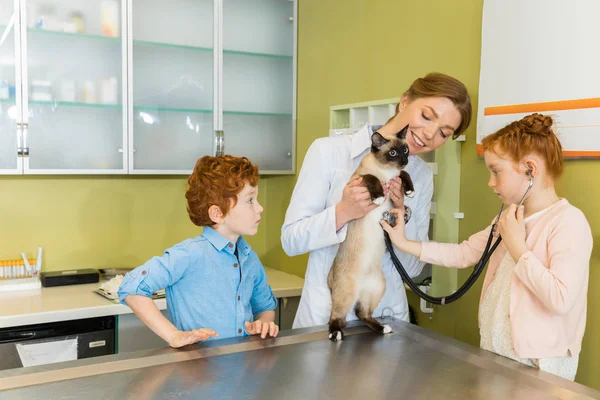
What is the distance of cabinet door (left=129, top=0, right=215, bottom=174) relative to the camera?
9.22ft

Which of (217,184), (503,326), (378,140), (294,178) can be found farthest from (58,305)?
(503,326)

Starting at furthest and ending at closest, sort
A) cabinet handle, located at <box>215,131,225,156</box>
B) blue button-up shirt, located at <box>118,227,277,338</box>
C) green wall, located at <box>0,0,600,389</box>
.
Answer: cabinet handle, located at <box>215,131,225,156</box>, green wall, located at <box>0,0,600,389</box>, blue button-up shirt, located at <box>118,227,277,338</box>

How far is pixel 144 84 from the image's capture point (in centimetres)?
282

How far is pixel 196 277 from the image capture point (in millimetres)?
1528

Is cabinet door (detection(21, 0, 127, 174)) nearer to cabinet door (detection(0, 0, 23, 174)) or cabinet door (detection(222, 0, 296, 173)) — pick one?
cabinet door (detection(0, 0, 23, 174))

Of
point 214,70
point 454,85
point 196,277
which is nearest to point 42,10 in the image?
point 214,70

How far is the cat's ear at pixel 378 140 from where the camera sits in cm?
147

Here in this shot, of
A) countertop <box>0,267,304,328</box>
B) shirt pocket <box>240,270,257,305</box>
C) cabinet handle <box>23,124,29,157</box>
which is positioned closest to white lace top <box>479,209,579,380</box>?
shirt pocket <box>240,270,257,305</box>

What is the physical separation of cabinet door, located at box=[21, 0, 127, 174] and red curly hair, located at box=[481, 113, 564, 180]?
6.30 ft

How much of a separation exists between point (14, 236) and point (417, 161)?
210 cm

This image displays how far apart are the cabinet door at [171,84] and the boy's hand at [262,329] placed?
1566 mm

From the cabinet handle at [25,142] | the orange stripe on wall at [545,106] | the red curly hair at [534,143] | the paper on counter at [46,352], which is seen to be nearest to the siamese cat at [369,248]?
the red curly hair at [534,143]

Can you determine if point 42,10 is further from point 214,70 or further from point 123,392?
point 123,392

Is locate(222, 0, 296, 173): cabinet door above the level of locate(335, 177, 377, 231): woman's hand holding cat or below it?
above
